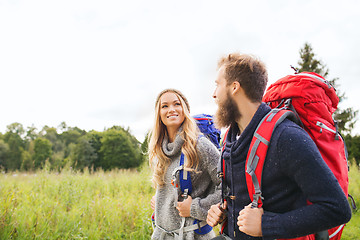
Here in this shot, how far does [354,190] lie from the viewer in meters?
7.73

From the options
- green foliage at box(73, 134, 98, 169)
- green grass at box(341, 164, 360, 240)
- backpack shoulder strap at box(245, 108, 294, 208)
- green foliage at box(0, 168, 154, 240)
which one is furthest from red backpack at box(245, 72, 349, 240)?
green foliage at box(73, 134, 98, 169)

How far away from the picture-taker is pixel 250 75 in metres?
1.63

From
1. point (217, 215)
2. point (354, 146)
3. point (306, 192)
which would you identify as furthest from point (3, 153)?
→ point (306, 192)

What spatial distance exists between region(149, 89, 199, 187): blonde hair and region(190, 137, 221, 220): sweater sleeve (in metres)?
0.08

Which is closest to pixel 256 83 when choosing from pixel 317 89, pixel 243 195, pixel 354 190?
pixel 317 89

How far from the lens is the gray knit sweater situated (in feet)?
7.21

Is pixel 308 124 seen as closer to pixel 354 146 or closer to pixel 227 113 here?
pixel 227 113

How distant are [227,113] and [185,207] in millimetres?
1002

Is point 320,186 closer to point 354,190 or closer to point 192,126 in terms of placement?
point 192,126

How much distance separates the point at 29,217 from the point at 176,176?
3.59m

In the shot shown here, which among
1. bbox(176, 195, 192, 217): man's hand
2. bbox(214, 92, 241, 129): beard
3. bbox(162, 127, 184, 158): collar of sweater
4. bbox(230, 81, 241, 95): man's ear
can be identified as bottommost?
bbox(176, 195, 192, 217): man's hand

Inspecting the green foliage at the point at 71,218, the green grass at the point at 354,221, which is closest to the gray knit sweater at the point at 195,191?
the green foliage at the point at 71,218

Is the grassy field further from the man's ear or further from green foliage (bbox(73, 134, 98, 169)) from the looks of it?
green foliage (bbox(73, 134, 98, 169))

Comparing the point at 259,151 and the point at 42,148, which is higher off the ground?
the point at 42,148
